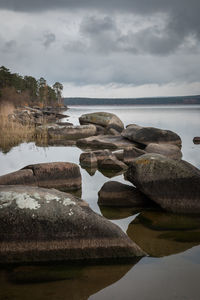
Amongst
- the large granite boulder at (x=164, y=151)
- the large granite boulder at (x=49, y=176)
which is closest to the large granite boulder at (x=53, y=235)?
the large granite boulder at (x=49, y=176)

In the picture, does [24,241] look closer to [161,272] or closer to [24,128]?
[161,272]

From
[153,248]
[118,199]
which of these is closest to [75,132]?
[118,199]

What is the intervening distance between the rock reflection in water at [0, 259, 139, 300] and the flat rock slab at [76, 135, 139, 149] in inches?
496

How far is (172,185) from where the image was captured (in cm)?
679

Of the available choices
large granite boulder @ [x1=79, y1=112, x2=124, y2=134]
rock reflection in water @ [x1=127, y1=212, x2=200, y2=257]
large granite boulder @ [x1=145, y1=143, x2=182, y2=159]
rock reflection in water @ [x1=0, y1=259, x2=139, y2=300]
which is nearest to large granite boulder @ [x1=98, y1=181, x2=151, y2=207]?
rock reflection in water @ [x1=127, y1=212, x2=200, y2=257]

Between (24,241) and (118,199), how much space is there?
3.04m

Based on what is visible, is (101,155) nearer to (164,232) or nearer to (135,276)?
(164,232)

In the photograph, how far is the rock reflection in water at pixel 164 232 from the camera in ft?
16.9

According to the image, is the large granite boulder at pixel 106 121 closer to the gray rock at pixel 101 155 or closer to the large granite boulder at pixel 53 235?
the gray rock at pixel 101 155

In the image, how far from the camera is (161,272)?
4.37 metres

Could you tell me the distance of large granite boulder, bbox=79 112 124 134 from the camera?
896 inches

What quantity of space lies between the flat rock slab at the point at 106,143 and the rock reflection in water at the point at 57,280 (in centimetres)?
1261

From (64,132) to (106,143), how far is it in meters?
4.61

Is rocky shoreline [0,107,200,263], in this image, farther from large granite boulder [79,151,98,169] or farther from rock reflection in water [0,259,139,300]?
rock reflection in water [0,259,139,300]
